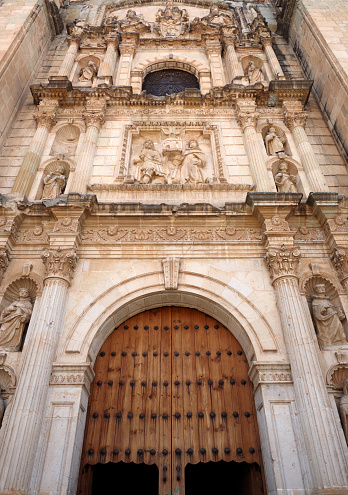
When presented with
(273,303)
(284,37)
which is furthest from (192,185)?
(284,37)

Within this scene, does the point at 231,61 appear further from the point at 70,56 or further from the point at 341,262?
the point at 341,262

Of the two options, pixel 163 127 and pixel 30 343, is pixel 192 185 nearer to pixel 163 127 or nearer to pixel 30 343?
pixel 163 127

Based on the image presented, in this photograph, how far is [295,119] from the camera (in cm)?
935

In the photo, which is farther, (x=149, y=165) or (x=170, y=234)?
(x=149, y=165)

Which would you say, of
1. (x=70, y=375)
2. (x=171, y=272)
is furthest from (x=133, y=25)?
(x=70, y=375)

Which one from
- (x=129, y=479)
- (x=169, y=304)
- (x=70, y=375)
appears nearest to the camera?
(x=70, y=375)

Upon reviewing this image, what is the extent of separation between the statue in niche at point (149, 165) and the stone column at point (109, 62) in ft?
9.23

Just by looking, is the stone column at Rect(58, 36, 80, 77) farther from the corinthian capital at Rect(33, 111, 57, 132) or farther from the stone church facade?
the corinthian capital at Rect(33, 111, 57, 132)

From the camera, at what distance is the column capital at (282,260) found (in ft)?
21.4

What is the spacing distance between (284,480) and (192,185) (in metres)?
5.61

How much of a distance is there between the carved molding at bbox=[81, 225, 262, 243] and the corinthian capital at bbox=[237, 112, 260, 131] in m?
3.36

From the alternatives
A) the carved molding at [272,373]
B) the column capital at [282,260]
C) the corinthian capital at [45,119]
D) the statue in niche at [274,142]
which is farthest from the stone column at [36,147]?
the carved molding at [272,373]

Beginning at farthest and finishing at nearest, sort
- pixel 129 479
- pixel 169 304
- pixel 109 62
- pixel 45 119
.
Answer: pixel 109 62
pixel 45 119
pixel 129 479
pixel 169 304

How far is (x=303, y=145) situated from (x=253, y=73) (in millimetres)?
4124
